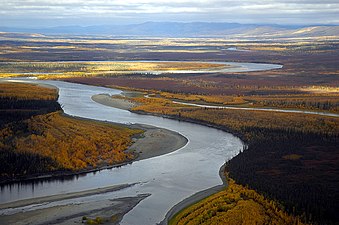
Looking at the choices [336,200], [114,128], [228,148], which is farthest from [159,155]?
[336,200]

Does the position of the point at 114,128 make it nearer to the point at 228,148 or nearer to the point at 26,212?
the point at 228,148

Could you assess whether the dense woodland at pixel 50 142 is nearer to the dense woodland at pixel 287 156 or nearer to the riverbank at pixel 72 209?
the riverbank at pixel 72 209

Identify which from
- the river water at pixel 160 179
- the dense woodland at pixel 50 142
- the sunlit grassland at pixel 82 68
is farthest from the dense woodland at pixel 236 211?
the sunlit grassland at pixel 82 68

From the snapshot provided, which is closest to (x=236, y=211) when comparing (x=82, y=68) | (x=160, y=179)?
(x=160, y=179)

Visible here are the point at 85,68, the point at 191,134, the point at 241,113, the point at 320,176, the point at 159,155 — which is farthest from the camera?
the point at 85,68

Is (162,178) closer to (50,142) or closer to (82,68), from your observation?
(50,142)

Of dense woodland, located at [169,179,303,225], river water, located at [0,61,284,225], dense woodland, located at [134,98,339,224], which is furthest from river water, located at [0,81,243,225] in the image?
dense woodland, located at [134,98,339,224]
